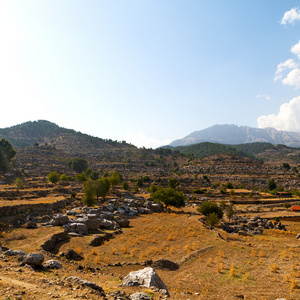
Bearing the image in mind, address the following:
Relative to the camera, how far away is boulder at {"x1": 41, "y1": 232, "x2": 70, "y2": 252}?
69.6ft

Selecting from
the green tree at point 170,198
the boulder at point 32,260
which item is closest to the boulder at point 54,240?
the boulder at point 32,260

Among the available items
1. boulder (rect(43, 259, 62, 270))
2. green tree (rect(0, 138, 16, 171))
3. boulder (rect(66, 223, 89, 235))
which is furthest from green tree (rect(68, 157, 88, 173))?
boulder (rect(43, 259, 62, 270))

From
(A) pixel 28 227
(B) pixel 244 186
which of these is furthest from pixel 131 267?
(B) pixel 244 186

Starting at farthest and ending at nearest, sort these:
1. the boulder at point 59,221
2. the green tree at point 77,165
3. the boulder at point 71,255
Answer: the green tree at point 77,165 < the boulder at point 59,221 < the boulder at point 71,255

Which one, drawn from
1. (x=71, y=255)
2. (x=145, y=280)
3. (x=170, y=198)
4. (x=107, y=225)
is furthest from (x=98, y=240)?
(x=170, y=198)

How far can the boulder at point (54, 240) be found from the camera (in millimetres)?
21219

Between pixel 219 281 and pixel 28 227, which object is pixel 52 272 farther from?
pixel 28 227

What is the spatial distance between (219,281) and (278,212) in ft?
219

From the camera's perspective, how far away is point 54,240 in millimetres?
23219

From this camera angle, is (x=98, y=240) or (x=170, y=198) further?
(x=170, y=198)

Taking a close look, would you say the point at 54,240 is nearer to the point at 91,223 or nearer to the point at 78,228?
the point at 78,228

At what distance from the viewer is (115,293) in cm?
967

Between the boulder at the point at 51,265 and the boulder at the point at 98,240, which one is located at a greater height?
the boulder at the point at 51,265

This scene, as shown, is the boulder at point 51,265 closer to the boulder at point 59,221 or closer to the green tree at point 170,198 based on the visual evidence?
the boulder at point 59,221
